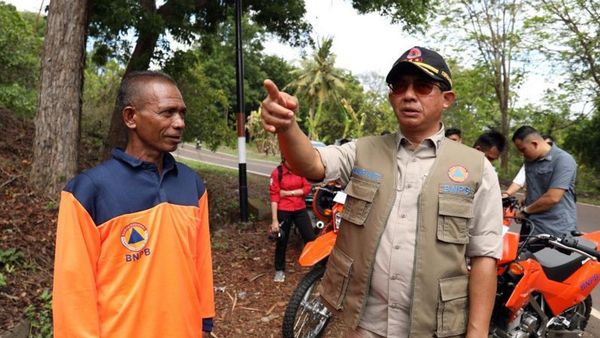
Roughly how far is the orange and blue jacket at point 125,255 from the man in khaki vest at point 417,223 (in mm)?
567

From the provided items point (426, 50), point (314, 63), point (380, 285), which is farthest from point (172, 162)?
point (314, 63)

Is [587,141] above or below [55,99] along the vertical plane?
below

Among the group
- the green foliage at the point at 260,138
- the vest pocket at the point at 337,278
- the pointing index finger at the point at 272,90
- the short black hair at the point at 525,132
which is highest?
the pointing index finger at the point at 272,90

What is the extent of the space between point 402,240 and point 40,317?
2.75m

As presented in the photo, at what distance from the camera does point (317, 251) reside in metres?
3.39

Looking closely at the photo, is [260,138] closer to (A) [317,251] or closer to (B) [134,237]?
(A) [317,251]

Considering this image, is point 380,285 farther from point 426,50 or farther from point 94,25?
point 94,25

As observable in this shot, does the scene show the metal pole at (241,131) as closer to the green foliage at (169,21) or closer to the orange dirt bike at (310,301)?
the green foliage at (169,21)

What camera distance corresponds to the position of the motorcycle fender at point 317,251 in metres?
3.34

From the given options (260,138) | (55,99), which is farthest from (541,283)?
(260,138)

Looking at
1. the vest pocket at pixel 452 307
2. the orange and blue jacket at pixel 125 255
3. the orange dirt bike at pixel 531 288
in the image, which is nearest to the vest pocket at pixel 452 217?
the vest pocket at pixel 452 307

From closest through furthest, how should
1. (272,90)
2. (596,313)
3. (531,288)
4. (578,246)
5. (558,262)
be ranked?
(272,90)
(578,246)
(531,288)
(558,262)
(596,313)

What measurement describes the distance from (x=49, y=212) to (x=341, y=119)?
32.0 meters

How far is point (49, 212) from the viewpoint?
14.9 ft
